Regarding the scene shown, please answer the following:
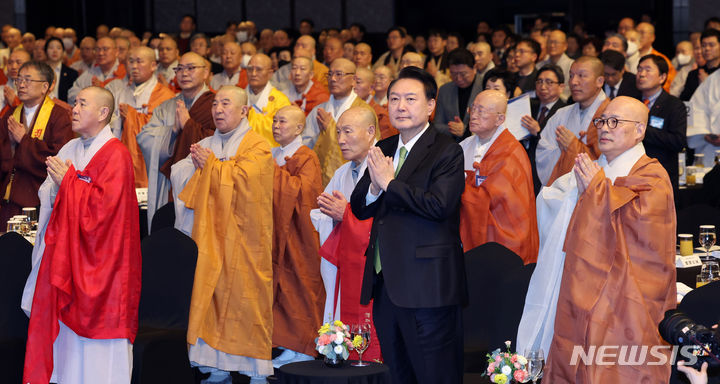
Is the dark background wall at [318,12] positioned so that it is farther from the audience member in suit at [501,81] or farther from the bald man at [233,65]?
the audience member in suit at [501,81]

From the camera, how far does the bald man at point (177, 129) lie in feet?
22.1

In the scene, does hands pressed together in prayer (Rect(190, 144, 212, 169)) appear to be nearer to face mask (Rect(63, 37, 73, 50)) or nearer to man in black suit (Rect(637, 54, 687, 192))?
man in black suit (Rect(637, 54, 687, 192))

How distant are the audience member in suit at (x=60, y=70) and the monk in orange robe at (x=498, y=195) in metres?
5.95

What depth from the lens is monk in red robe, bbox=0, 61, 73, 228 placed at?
6.68 metres

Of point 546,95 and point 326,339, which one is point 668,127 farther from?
point 326,339

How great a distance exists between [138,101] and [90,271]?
3.56m

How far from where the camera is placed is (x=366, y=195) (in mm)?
3750

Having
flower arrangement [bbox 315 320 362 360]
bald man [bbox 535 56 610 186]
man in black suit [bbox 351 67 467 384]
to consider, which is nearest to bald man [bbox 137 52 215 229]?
bald man [bbox 535 56 610 186]

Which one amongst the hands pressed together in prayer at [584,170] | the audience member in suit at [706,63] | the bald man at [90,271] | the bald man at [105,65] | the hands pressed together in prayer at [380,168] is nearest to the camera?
the hands pressed together in prayer at [380,168]

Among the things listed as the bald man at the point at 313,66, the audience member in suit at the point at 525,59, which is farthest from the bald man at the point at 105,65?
the audience member in suit at the point at 525,59

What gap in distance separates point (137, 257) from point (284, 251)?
1.15 metres

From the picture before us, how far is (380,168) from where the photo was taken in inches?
141

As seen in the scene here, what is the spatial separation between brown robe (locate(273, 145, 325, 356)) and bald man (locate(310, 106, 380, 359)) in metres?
0.33

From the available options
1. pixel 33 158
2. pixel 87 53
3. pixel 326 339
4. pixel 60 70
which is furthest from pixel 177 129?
pixel 87 53
